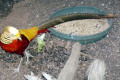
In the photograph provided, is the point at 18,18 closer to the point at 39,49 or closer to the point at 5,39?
the point at 39,49

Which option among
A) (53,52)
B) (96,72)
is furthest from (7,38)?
(96,72)

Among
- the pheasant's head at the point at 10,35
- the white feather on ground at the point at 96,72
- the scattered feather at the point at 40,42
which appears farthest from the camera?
the scattered feather at the point at 40,42

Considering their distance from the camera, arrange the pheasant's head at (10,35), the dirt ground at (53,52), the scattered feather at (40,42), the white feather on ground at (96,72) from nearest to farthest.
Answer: the white feather on ground at (96,72) < the pheasant's head at (10,35) < the dirt ground at (53,52) < the scattered feather at (40,42)

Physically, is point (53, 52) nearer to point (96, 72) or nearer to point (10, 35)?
point (10, 35)

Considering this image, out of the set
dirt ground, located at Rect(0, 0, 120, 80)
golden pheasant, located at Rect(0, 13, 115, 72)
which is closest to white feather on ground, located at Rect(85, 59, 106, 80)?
dirt ground, located at Rect(0, 0, 120, 80)

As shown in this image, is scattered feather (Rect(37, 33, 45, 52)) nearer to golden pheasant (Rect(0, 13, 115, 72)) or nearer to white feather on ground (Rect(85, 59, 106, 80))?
golden pheasant (Rect(0, 13, 115, 72))

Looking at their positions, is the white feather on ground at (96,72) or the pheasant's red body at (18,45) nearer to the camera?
the white feather on ground at (96,72)

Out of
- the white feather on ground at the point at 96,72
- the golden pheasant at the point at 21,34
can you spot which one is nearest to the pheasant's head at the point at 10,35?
→ the golden pheasant at the point at 21,34

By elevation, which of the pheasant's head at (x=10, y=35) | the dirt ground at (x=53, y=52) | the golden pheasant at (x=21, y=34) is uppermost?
the pheasant's head at (x=10, y=35)

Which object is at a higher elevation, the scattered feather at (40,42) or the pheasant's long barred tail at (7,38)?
the pheasant's long barred tail at (7,38)

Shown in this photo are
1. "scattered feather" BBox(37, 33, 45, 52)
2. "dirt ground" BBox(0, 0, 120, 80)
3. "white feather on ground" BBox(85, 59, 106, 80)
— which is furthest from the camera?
"scattered feather" BBox(37, 33, 45, 52)

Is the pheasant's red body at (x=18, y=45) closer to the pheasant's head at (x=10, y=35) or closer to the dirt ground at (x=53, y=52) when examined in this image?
the pheasant's head at (x=10, y=35)

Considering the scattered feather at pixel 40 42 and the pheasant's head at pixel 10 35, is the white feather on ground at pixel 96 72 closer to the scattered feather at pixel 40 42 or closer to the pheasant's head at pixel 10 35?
the pheasant's head at pixel 10 35

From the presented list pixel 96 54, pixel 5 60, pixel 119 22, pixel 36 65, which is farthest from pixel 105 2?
pixel 5 60
